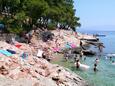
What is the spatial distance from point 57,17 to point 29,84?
52565 mm

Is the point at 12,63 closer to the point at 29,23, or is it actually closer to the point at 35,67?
the point at 35,67

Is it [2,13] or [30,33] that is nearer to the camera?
[2,13]

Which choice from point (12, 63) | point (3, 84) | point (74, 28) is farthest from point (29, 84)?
point (74, 28)

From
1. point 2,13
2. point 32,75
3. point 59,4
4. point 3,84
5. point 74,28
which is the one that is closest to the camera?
point 3,84

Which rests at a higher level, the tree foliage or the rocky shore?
the tree foliage

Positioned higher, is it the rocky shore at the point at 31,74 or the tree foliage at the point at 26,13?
the tree foliage at the point at 26,13

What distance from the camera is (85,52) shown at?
216ft

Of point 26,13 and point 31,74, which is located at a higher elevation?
point 26,13

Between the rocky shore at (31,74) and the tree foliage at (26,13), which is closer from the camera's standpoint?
the rocky shore at (31,74)

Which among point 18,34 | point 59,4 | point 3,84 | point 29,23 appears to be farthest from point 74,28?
point 3,84

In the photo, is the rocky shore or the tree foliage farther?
the tree foliage

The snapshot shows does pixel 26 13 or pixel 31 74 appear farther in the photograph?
pixel 26 13

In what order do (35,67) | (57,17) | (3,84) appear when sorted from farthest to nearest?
(57,17)
(35,67)
(3,84)

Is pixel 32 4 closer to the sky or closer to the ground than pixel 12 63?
closer to the sky
